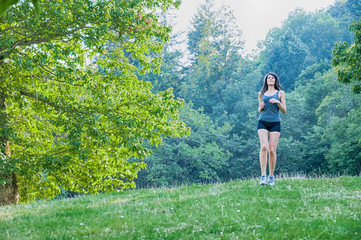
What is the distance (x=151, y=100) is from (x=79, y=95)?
Result: 2.66 meters

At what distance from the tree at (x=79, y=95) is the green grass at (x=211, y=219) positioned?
4.03m

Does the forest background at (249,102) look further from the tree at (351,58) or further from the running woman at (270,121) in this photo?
the running woman at (270,121)

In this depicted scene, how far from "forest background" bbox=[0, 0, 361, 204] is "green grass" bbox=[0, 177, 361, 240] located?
4.09 m

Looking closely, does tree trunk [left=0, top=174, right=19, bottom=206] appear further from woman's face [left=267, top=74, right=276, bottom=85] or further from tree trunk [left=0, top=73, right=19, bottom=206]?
woman's face [left=267, top=74, right=276, bottom=85]

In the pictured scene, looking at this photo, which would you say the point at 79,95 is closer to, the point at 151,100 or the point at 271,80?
the point at 151,100

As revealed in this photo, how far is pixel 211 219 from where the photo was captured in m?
4.86

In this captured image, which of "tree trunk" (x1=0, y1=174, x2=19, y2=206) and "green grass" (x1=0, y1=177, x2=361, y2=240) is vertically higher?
"green grass" (x1=0, y1=177, x2=361, y2=240)

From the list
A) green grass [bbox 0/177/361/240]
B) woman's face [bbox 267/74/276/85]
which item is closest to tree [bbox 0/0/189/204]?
woman's face [bbox 267/74/276/85]

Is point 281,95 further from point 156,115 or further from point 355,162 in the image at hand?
point 355,162

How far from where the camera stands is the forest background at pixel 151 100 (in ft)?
33.5

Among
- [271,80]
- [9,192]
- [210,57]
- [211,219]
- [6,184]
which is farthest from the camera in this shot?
[210,57]

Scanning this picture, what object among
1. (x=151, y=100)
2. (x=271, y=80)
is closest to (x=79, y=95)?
(x=151, y=100)

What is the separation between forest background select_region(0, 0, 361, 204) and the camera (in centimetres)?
1020

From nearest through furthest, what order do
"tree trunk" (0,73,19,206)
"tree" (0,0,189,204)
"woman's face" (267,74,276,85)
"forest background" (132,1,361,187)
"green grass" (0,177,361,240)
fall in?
"green grass" (0,177,361,240) → "woman's face" (267,74,276,85) → "tree" (0,0,189,204) → "tree trunk" (0,73,19,206) → "forest background" (132,1,361,187)
